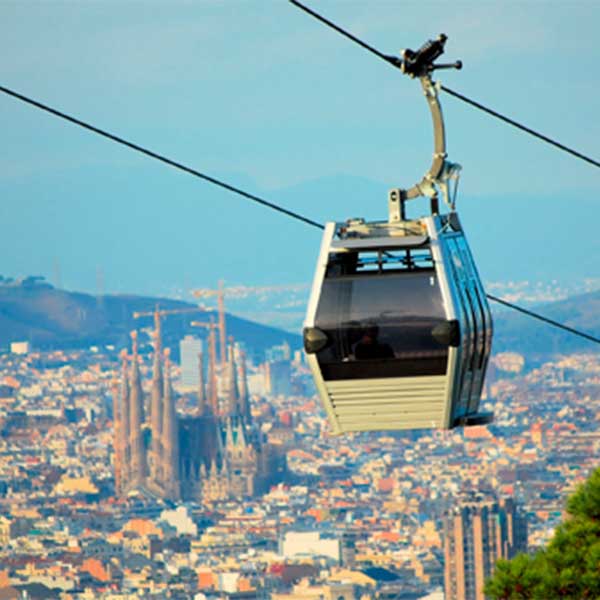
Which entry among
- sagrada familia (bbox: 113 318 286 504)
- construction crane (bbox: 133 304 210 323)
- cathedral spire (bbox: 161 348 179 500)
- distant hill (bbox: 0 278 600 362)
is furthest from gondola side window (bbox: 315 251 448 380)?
construction crane (bbox: 133 304 210 323)

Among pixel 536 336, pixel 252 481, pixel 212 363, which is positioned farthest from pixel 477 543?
pixel 536 336

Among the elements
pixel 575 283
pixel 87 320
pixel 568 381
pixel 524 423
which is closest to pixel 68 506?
pixel 524 423

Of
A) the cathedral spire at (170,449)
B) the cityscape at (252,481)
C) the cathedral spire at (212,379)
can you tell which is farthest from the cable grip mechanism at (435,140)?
the cathedral spire at (212,379)

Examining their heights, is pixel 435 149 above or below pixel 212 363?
below

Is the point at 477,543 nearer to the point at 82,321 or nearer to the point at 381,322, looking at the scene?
the point at 381,322

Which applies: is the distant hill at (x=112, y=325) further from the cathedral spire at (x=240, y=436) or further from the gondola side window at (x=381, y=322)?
the gondola side window at (x=381, y=322)

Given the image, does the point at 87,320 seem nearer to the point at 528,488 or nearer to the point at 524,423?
the point at 524,423
